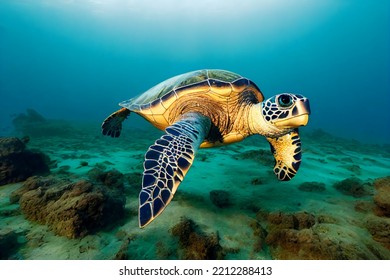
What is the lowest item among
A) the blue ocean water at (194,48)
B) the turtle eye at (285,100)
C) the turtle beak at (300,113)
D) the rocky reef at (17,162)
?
the rocky reef at (17,162)

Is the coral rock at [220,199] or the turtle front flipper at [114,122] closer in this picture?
the coral rock at [220,199]

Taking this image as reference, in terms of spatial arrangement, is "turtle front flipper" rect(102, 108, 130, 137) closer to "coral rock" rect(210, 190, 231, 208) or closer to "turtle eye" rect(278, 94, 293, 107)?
"coral rock" rect(210, 190, 231, 208)

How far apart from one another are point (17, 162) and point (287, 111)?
5.90 metres

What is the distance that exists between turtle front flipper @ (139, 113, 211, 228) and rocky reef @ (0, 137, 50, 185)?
438 cm

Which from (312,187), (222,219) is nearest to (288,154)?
(312,187)

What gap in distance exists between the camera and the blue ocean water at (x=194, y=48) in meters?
63.4

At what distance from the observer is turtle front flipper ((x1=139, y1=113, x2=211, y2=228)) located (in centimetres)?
179

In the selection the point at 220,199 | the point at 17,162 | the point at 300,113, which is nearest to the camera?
the point at 300,113

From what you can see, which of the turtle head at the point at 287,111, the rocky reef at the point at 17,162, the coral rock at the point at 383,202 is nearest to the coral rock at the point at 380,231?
the coral rock at the point at 383,202

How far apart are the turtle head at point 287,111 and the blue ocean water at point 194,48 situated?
4904 centimetres

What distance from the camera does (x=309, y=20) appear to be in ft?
248

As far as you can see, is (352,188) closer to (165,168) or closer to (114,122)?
(165,168)

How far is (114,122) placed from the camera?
6.05 m

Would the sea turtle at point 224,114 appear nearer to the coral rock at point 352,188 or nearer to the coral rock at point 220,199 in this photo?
the coral rock at point 220,199
